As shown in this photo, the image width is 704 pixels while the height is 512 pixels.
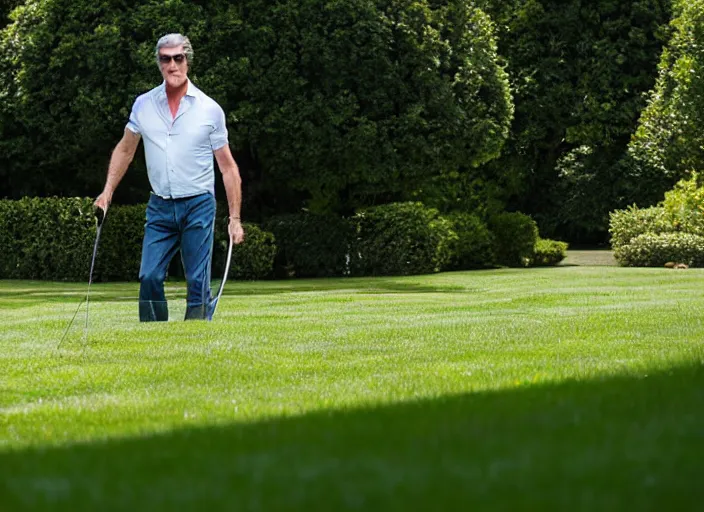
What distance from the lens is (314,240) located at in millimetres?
23062

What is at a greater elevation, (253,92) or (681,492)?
(253,92)

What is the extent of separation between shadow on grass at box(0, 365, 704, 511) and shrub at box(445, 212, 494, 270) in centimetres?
2101

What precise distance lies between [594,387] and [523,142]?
25086 millimetres

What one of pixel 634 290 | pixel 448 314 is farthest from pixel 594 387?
pixel 634 290

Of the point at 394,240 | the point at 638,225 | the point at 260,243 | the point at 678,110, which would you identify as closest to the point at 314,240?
the point at 260,243

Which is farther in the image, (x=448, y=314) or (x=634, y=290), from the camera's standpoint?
(x=634, y=290)

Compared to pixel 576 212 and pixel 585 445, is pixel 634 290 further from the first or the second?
pixel 576 212

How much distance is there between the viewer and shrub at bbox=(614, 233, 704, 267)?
24.3 meters

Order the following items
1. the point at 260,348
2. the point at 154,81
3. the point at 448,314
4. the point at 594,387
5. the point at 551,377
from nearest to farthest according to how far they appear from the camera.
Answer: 1. the point at 594,387
2. the point at 551,377
3. the point at 260,348
4. the point at 448,314
5. the point at 154,81

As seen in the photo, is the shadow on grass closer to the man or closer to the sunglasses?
the man

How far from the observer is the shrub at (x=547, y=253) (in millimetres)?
27484

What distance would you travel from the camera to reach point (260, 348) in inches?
338

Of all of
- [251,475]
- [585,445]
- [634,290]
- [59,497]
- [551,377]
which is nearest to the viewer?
[59,497]

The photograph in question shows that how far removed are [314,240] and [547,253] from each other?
698 centimetres
